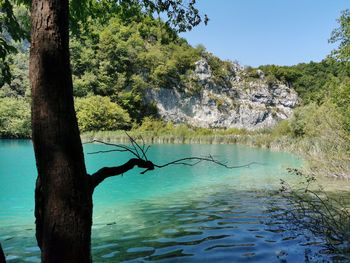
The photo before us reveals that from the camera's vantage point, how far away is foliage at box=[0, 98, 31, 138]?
42906mm

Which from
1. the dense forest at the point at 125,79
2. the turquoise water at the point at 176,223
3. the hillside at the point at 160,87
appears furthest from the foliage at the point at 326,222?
the hillside at the point at 160,87

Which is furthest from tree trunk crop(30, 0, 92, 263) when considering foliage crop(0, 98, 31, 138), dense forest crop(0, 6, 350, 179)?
foliage crop(0, 98, 31, 138)

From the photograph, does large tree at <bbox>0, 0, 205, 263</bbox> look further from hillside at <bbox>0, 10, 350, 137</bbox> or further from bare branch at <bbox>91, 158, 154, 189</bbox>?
hillside at <bbox>0, 10, 350, 137</bbox>

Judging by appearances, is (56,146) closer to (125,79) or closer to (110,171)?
(110,171)

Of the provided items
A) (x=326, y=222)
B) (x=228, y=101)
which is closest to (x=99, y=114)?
(x=228, y=101)

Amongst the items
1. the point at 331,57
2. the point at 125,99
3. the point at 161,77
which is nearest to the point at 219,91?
the point at 161,77

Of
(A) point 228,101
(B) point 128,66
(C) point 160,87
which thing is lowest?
(A) point 228,101

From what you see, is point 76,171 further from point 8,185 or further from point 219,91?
point 219,91

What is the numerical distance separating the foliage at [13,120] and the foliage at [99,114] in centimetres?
591

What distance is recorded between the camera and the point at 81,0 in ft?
17.1

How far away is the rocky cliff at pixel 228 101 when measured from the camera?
59438 millimetres

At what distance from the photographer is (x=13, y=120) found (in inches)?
1694

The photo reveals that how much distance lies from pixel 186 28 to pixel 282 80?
68092 mm

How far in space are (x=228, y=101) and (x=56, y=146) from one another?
61805 millimetres
